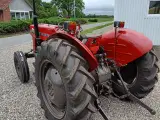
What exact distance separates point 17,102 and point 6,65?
8.55 feet

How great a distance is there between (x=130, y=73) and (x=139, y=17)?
4648 mm

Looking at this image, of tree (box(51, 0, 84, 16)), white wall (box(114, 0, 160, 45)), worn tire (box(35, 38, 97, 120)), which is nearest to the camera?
worn tire (box(35, 38, 97, 120))

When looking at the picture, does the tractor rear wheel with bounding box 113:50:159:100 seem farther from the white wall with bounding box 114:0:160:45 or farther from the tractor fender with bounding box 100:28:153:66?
the white wall with bounding box 114:0:160:45

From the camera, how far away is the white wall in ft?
22.7

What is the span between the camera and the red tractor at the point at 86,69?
6.09 feet

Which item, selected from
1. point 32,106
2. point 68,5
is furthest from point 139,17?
point 68,5

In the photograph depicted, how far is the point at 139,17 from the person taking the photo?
278 inches

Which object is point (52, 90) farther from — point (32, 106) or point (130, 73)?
point (130, 73)

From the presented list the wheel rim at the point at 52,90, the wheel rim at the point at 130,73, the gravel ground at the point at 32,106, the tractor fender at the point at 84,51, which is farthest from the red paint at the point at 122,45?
the gravel ground at the point at 32,106

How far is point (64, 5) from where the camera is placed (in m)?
48.3

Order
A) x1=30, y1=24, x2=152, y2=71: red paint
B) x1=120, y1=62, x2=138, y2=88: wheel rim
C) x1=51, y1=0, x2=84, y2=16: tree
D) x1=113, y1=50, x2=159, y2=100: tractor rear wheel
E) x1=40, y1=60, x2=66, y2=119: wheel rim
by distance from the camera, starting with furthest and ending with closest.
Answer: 1. x1=51, y1=0, x2=84, y2=16: tree
2. x1=120, y1=62, x2=138, y2=88: wheel rim
3. x1=113, y1=50, x2=159, y2=100: tractor rear wheel
4. x1=30, y1=24, x2=152, y2=71: red paint
5. x1=40, y1=60, x2=66, y2=119: wheel rim

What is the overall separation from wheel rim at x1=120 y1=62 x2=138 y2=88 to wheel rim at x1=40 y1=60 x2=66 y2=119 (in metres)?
1.21

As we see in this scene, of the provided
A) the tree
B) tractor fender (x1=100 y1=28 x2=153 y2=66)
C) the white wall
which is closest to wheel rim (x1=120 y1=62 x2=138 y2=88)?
tractor fender (x1=100 y1=28 x2=153 y2=66)

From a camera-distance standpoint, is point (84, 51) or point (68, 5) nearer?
point (84, 51)
